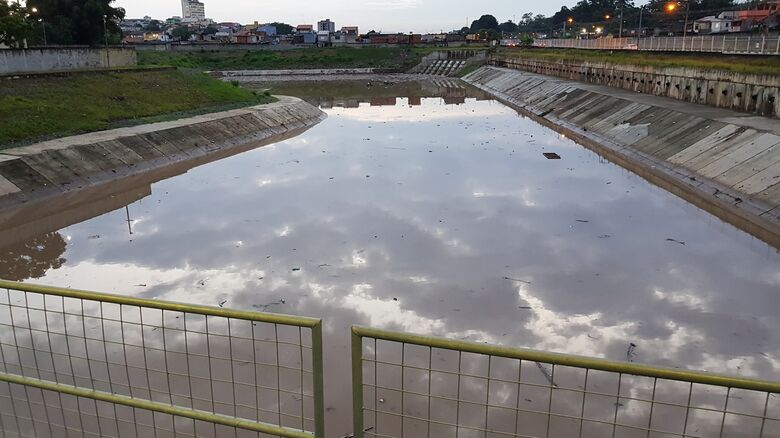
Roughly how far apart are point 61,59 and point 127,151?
53.2 feet

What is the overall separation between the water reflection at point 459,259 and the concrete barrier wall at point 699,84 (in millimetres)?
7572

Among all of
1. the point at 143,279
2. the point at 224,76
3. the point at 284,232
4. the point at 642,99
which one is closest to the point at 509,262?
the point at 284,232

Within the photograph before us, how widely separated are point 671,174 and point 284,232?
43.9ft

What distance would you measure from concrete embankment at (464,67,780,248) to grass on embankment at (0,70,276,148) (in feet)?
66.2

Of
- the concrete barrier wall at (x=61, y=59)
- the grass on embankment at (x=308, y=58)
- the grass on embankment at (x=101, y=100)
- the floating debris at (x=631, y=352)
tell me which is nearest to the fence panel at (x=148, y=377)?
the floating debris at (x=631, y=352)

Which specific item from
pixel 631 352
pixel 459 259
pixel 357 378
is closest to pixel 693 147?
pixel 459 259

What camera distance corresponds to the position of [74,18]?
155 ft

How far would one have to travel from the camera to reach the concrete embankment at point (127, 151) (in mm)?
17781

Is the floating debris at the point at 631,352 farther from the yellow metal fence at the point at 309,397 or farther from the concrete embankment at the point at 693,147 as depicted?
the concrete embankment at the point at 693,147

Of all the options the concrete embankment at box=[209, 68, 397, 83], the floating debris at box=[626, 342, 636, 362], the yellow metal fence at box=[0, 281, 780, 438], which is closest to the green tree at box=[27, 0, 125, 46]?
the concrete embankment at box=[209, 68, 397, 83]

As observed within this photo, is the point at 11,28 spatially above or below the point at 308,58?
below

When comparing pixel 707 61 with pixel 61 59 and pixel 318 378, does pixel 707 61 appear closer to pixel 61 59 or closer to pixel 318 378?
pixel 318 378

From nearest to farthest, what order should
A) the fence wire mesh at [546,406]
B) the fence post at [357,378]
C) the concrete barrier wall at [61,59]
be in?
1. the fence post at [357,378]
2. the fence wire mesh at [546,406]
3. the concrete barrier wall at [61,59]

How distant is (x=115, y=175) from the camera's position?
20.5 metres
